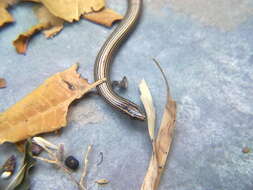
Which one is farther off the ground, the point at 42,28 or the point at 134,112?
the point at 42,28

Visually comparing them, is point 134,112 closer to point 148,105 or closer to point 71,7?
point 148,105

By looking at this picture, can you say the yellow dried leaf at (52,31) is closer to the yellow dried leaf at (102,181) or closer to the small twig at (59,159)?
the small twig at (59,159)

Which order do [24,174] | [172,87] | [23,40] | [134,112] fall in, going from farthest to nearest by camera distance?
[23,40] < [172,87] < [134,112] < [24,174]

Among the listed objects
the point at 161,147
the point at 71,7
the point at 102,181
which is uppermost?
the point at 71,7

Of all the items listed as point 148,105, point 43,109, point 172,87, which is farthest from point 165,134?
point 43,109

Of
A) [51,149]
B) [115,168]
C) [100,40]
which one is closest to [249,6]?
[100,40]

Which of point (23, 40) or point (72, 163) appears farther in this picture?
point (23, 40)

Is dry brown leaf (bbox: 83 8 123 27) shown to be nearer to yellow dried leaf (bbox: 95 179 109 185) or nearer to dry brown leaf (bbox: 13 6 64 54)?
dry brown leaf (bbox: 13 6 64 54)
